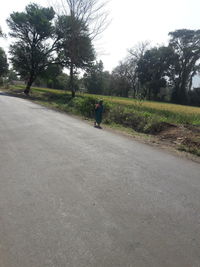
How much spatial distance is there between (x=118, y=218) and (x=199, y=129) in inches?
367

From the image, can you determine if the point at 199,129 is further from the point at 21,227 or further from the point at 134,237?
the point at 21,227

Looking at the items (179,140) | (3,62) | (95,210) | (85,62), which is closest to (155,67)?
(85,62)

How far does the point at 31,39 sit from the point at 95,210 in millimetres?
43240

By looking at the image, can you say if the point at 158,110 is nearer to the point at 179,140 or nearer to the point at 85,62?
the point at 179,140

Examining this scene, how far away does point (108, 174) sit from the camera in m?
4.94

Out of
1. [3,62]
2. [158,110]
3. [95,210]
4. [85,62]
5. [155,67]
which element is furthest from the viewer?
[155,67]

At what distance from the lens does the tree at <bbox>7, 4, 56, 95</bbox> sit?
38094 mm

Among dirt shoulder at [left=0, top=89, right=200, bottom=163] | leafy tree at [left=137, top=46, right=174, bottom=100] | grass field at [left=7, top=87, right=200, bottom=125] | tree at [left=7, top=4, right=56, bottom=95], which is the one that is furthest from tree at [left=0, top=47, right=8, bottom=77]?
dirt shoulder at [left=0, top=89, right=200, bottom=163]

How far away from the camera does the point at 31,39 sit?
40375mm

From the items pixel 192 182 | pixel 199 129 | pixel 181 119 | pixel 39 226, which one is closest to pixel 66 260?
pixel 39 226

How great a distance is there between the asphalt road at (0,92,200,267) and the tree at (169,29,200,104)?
58677 mm

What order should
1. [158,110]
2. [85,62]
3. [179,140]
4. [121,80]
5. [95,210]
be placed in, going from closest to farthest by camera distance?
[95,210] → [179,140] → [158,110] → [85,62] → [121,80]

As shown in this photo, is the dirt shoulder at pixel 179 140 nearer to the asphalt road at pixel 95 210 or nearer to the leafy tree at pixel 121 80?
the asphalt road at pixel 95 210

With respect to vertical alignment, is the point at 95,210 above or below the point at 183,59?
below
